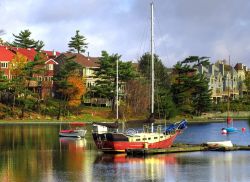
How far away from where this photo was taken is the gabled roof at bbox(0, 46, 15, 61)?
131 m

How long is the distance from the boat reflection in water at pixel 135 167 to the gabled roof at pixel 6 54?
78.6m

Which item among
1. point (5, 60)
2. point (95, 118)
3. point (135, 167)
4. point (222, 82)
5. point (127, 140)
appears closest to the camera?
point (135, 167)

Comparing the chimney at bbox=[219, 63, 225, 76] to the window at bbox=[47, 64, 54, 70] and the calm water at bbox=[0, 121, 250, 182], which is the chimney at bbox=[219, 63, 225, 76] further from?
the calm water at bbox=[0, 121, 250, 182]

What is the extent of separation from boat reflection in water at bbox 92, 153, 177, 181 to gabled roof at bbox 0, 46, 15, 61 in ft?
258

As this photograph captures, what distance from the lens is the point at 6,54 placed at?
13250 centimetres

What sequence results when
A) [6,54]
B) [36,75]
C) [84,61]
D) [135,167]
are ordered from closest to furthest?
[135,167] → [6,54] → [36,75] → [84,61]

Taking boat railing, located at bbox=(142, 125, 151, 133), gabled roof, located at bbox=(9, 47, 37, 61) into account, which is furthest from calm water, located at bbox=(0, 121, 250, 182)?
gabled roof, located at bbox=(9, 47, 37, 61)

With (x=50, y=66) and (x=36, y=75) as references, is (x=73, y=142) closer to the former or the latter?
(x=36, y=75)

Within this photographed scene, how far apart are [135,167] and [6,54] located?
295 ft

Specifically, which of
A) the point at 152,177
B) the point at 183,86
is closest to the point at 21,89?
the point at 183,86

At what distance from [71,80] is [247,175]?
84.8 m

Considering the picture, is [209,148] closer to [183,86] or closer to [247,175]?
[247,175]

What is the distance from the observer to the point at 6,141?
72.6 m

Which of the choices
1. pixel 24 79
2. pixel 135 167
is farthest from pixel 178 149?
pixel 24 79
